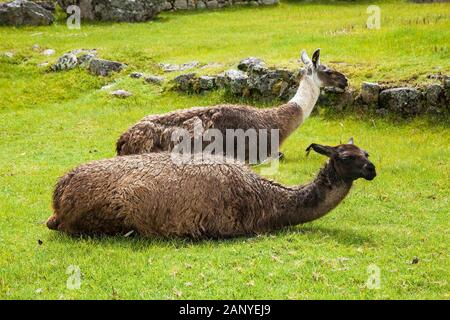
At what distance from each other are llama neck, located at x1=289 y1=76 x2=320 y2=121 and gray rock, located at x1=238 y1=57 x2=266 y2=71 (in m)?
4.35

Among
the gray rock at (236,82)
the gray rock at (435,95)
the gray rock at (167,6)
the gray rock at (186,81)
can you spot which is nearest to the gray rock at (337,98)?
the gray rock at (435,95)

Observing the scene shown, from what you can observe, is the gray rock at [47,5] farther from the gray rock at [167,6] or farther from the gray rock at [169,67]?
the gray rock at [169,67]

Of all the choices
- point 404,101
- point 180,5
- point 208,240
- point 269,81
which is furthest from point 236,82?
point 180,5

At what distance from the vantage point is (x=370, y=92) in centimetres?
1562

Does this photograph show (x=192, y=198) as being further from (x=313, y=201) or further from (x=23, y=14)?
(x=23, y=14)

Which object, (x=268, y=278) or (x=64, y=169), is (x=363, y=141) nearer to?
(x=64, y=169)

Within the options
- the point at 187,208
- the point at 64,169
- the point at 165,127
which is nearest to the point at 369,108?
the point at 165,127

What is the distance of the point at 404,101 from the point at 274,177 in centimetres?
474

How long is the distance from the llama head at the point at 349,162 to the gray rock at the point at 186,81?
10.1 meters

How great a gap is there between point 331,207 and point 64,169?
5.99 meters

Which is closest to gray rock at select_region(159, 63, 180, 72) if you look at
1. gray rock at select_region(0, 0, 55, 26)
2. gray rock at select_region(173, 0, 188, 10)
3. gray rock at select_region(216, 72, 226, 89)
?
gray rock at select_region(216, 72, 226, 89)

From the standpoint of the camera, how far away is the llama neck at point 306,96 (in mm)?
12993

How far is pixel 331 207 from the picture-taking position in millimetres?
8852

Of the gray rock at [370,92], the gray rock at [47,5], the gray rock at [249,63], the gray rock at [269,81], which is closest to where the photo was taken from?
the gray rock at [370,92]
